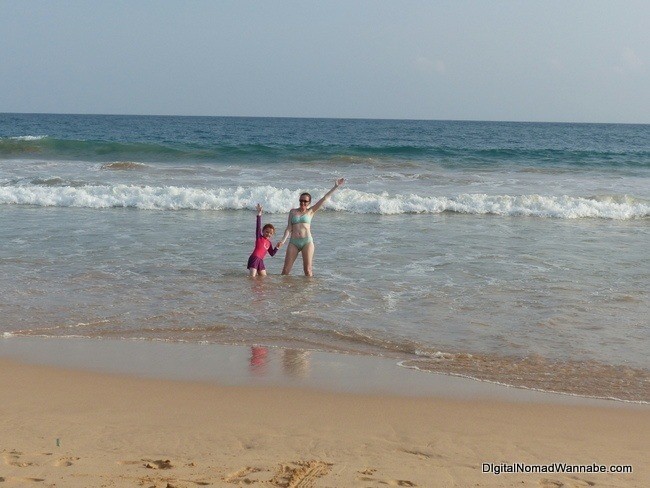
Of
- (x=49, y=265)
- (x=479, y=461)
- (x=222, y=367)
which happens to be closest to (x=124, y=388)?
(x=222, y=367)

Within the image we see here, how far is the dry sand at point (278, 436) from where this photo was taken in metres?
4.07

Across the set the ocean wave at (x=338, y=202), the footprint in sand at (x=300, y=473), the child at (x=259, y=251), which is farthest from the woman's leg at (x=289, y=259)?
the ocean wave at (x=338, y=202)

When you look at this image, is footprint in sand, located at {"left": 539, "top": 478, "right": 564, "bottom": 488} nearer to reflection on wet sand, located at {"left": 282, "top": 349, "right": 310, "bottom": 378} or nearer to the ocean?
the ocean

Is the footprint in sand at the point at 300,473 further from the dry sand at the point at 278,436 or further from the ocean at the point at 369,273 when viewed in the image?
the ocean at the point at 369,273

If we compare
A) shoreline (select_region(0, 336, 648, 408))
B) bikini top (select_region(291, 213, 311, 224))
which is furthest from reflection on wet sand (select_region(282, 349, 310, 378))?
bikini top (select_region(291, 213, 311, 224))

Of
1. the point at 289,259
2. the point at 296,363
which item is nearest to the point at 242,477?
the point at 296,363

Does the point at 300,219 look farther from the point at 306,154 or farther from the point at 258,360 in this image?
the point at 306,154

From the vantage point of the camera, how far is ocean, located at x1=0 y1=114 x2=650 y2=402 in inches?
279

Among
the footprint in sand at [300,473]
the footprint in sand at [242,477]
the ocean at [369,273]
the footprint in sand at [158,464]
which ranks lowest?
the footprint in sand at [158,464]

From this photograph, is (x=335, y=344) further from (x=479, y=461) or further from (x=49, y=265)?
(x=49, y=265)

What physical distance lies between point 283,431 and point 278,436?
109 mm

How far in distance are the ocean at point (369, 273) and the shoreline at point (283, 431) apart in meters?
0.77

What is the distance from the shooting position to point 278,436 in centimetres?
472

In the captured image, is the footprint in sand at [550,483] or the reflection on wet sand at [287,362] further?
the reflection on wet sand at [287,362]
